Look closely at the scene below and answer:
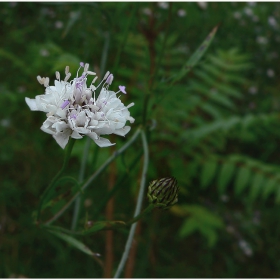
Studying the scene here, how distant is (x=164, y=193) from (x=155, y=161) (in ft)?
2.78

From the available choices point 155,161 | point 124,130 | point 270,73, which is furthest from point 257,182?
point 270,73

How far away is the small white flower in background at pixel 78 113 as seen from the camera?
1.86 feet

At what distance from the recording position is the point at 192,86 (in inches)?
62.6

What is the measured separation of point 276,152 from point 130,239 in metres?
1.38

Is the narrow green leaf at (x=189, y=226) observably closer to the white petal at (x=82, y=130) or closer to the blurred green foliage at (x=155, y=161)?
the blurred green foliage at (x=155, y=161)

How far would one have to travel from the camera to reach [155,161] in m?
1.47

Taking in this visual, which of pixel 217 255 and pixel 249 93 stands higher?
pixel 249 93

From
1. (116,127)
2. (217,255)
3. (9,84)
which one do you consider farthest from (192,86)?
(116,127)

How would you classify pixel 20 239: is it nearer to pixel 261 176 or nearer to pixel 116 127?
pixel 261 176

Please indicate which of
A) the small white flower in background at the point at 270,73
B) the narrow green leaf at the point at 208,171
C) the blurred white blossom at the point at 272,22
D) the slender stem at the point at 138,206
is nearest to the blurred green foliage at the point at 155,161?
the narrow green leaf at the point at 208,171

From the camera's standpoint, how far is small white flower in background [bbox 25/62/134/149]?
0.57 meters

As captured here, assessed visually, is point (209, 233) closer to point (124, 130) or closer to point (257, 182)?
point (257, 182)

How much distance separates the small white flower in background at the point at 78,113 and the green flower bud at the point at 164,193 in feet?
0.32

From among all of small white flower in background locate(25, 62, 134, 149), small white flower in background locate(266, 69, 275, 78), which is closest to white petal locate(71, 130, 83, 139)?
small white flower in background locate(25, 62, 134, 149)
